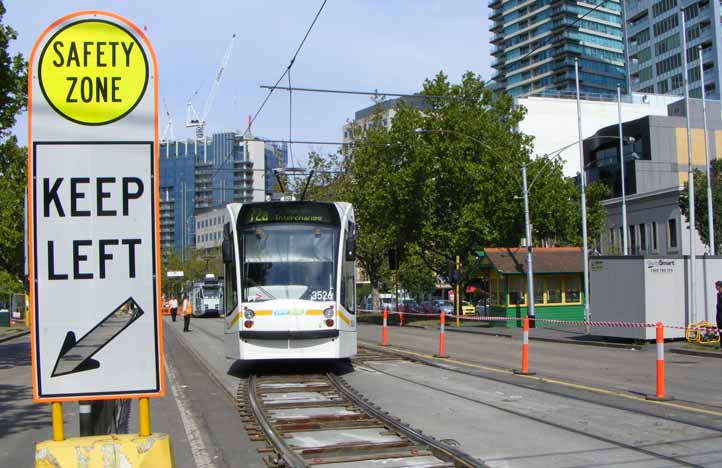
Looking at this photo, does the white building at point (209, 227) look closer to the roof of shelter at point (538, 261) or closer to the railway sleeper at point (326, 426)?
the roof of shelter at point (538, 261)

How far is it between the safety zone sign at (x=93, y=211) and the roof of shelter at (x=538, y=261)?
33.6 metres

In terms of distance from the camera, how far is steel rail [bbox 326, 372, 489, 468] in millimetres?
6813

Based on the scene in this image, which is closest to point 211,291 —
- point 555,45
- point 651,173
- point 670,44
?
point 651,173

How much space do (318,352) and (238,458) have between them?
602cm

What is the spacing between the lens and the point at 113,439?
154 inches

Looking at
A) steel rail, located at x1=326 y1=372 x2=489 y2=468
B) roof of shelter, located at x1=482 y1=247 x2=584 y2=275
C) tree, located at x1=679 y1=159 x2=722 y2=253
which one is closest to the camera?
steel rail, located at x1=326 y1=372 x2=489 y2=468

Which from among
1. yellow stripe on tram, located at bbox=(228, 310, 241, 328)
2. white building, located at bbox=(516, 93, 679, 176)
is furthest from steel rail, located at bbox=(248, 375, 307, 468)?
white building, located at bbox=(516, 93, 679, 176)

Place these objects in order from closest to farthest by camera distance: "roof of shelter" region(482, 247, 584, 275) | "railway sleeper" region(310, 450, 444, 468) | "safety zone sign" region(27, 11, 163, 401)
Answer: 1. "safety zone sign" region(27, 11, 163, 401)
2. "railway sleeper" region(310, 450, 444, 468)
3. "roof of shelter" region(482, 247, 584, 275)

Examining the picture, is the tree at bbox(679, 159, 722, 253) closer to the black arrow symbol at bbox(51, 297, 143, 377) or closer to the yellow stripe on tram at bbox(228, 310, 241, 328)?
the yellow stripe on tram at bbox(228, 310, 241, 328)

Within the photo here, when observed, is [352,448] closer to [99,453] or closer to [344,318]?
[99,453]

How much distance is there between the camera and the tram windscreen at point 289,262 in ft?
45.0

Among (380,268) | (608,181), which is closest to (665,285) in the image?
(380,268)

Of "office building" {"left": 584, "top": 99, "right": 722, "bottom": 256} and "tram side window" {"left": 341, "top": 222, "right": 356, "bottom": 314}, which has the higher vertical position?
"office building" {"left": 584, "top": 99, "right": 722, "bottom": 256}

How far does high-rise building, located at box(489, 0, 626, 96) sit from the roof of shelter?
312 ft
